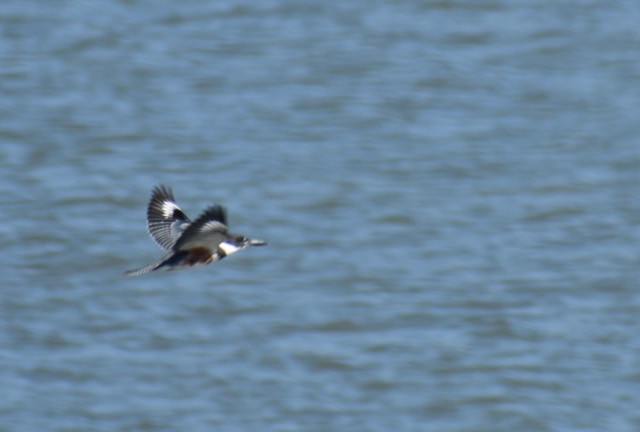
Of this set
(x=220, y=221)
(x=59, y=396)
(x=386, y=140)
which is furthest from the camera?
(x=386, y=140)

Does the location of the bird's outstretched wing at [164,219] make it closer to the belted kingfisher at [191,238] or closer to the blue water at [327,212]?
the belted kingfisher at [191,238]

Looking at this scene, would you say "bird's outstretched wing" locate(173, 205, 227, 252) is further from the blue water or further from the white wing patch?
the blue water

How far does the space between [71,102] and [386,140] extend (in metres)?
3.60

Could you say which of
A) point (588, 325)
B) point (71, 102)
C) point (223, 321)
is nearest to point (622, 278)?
point (588, 325)

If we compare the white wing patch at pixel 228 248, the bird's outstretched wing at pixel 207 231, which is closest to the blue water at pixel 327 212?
the white wing patch at pixel 228 248

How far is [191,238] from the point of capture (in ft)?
18.6

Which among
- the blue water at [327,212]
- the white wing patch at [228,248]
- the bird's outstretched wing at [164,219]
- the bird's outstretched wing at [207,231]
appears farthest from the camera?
the blue water at [327,212]

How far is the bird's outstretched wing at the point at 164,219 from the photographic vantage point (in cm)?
667

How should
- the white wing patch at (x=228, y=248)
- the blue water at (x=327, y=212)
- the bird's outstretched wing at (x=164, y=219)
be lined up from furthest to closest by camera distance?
the blue water at (x=327, y=212)
the bird's outstretched wing at (x=164, y=219)
the white wing patch at (x=228, y=248)

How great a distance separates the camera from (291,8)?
18078 mm

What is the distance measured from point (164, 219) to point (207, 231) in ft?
4.19

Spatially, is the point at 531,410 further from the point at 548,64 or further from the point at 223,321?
the point at 548,64

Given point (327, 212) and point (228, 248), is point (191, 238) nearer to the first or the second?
point (228, 248)

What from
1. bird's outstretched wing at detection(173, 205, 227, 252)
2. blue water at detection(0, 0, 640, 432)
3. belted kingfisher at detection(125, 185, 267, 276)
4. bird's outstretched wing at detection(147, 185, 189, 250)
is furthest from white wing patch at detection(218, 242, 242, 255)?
blue water at detection(0, 0, 640, 432)
